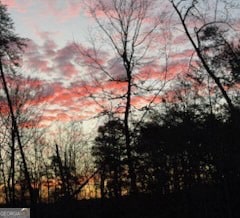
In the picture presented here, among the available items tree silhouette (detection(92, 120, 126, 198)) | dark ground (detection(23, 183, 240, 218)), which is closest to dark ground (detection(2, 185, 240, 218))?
dark ground (detection(23, 183, 240, 218))

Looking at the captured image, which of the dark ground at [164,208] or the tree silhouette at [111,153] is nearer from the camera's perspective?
the dark ground at [164,208]

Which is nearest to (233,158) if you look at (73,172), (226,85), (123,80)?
(226,85)

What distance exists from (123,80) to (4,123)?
13.8m

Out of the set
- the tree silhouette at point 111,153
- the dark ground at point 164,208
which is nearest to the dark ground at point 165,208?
the dark ground at point 164,208

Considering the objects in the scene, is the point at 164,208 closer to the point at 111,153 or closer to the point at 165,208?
the point at 165,208

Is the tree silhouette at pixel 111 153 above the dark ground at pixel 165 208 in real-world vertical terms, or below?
above

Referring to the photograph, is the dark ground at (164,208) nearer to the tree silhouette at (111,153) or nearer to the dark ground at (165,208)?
the dark ground at (165,208)

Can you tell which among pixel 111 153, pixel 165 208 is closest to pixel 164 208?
pixel 165 208

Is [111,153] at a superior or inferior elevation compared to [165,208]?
superior

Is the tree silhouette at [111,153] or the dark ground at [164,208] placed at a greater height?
the tree silhouette at [111,153]

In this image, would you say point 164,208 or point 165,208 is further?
point 164,208

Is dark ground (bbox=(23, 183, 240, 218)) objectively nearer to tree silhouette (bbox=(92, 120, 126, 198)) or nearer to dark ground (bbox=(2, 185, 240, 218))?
dark ground (bbox=(2, 185, 240, 218))

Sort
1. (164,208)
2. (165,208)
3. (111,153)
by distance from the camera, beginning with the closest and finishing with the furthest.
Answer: (165,208), (164,208), (111,153)

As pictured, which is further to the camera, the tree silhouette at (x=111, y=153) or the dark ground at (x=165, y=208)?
the tree silhouette at (x=111, y=153)
